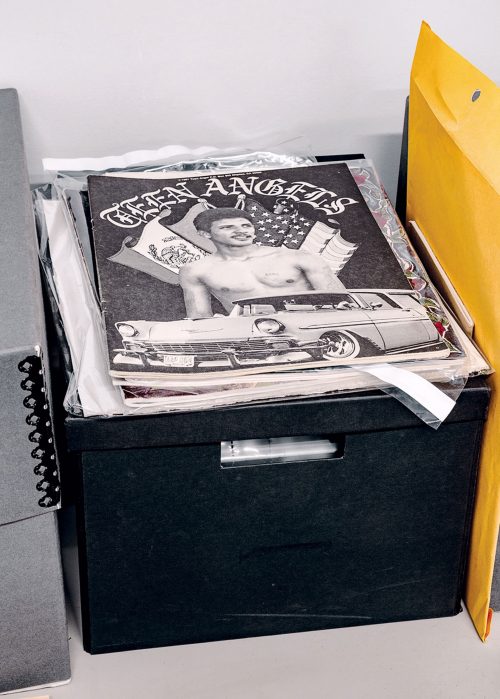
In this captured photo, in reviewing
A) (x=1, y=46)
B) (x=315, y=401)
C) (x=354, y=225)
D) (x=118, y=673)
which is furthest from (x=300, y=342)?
(x=1, y=46)

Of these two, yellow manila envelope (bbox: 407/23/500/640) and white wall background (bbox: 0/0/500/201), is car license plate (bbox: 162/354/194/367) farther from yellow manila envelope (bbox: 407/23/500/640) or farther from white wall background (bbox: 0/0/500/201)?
white wall background (bbox: 0/0/500/201)

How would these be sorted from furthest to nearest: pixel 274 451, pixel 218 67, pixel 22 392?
pixel 218 67, pixel 274 451, pixel 22 392

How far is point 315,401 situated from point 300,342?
0.04 metres

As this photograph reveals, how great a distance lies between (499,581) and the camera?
64cm

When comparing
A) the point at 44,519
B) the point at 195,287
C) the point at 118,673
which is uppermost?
the point at 195,287

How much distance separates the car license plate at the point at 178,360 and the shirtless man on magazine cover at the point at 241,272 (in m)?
0.05

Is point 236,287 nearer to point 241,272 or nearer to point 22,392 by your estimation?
point 241,272

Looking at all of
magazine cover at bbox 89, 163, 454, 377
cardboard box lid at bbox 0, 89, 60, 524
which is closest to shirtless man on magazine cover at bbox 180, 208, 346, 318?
magazine cover at bbox 89, 163, 454, 377

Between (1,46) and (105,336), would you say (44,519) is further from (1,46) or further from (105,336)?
(1,46)

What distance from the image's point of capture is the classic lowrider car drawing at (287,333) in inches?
21.7

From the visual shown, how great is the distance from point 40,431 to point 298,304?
188mm

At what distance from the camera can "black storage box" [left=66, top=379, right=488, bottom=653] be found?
56 centimetres

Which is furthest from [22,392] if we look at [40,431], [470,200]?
[470,200]

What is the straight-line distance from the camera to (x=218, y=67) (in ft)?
2.53
